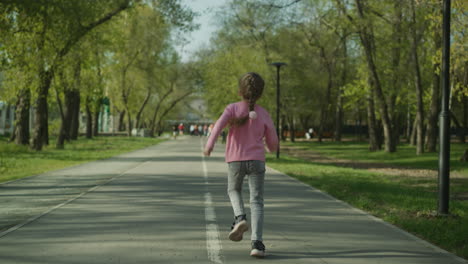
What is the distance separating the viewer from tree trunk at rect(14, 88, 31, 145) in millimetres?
29484

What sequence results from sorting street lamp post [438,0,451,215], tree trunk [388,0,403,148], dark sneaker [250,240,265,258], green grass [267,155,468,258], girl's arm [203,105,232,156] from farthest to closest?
tree trunk [388,0,403,148]
street lamp post [438,0,451,215]
green grass [267,155,468,258]
girl's arm [203,105,232,156]
dark sneaker [250,240,265,258]

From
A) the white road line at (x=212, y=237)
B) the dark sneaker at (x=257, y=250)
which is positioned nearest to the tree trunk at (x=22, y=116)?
the white road line at (x=212, y=237)

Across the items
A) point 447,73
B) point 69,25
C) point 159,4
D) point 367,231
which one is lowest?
point 367,231

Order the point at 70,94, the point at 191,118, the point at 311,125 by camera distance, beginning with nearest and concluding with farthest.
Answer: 1. the point at 70,94
2. the point at 311,125
3. the point at 191,118

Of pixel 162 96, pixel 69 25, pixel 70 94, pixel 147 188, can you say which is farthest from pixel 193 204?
pixel 162 96

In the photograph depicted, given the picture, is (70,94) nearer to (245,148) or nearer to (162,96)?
(245,148)

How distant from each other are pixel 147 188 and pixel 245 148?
7.08 meters

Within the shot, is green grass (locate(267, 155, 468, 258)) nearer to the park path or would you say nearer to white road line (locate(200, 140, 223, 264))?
the park path

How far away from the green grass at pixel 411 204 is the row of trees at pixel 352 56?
5.22 metres

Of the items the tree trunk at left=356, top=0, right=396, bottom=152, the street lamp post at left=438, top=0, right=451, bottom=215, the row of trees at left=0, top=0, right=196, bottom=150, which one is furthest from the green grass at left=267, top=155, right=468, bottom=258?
the tree trunk at left=356, top=0, right=396, bottom=152

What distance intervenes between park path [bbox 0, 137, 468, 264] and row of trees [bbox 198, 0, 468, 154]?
30.4 ft

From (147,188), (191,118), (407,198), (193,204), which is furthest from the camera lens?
(191,118)

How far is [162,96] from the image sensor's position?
79000 millimetres

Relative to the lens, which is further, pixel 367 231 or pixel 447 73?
pixel 447 73
